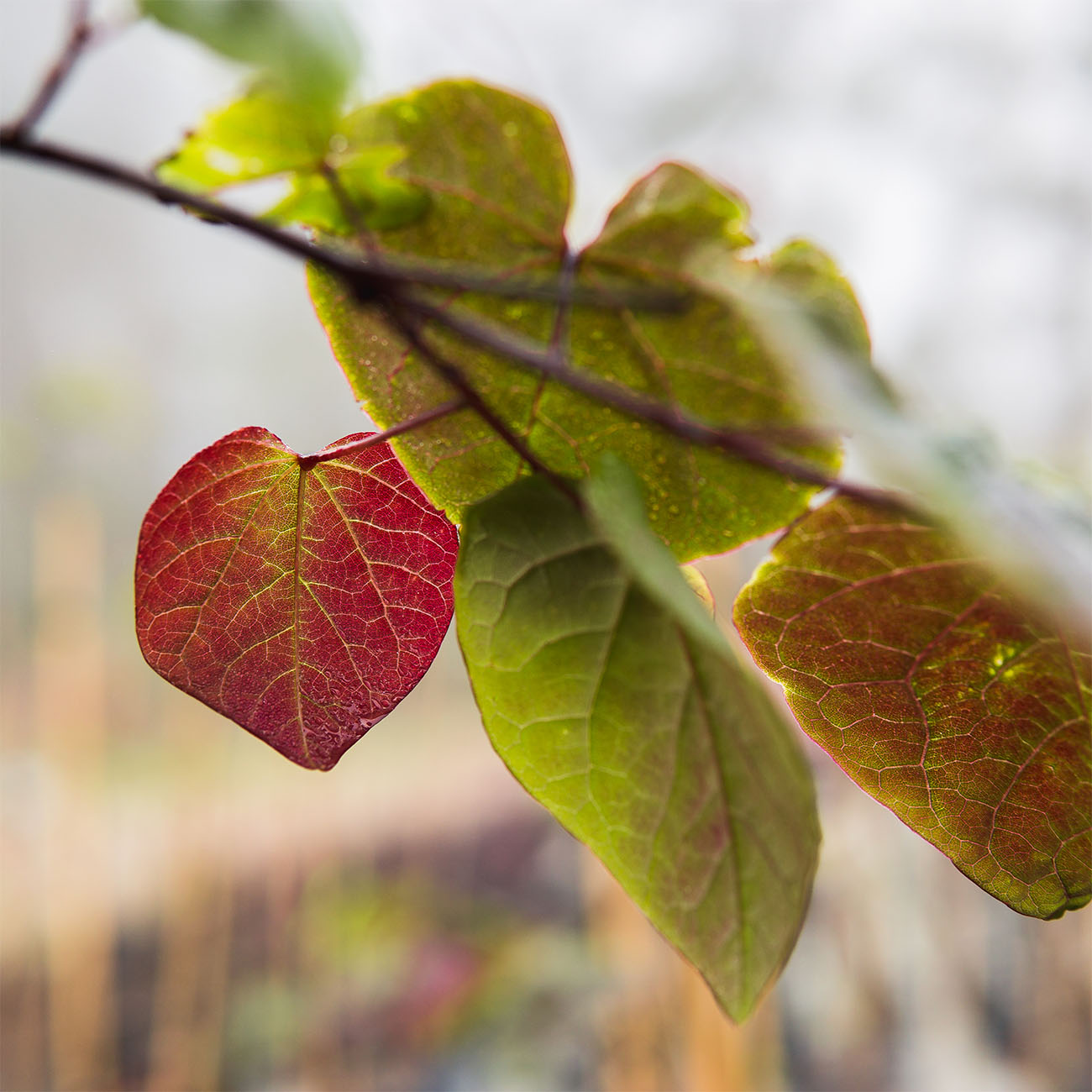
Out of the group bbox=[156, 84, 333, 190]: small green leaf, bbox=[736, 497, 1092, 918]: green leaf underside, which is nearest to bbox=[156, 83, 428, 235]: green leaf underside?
bbox=[156, 84, 333, 190]: small green leaf

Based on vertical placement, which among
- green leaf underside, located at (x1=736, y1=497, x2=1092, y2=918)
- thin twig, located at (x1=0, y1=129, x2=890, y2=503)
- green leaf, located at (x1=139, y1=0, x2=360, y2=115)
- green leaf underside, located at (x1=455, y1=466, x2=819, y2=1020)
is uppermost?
green leaf, located at (x1=139, y1=0, x2=360, y2=115)

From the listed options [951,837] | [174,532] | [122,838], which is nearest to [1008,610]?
A: [951,837]

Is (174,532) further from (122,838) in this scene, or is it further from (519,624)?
(122,838)

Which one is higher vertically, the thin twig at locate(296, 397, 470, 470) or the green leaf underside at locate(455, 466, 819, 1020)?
the thin twig at locate(296, 397, 470, 470)

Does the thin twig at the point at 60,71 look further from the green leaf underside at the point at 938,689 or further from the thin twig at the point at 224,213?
the green leaf underside at the point at 938,689

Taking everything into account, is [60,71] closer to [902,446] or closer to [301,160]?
[301,160]

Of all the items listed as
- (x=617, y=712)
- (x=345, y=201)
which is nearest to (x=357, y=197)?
(x=345, y=201)

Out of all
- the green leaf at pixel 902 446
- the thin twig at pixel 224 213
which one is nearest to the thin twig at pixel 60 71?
the thin twig at pixel 224 213

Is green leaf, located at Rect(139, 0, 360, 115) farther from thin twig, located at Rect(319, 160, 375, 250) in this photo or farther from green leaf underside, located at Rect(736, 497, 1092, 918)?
green leaf underside, located at Rect(736, 497, 1092, 918)
